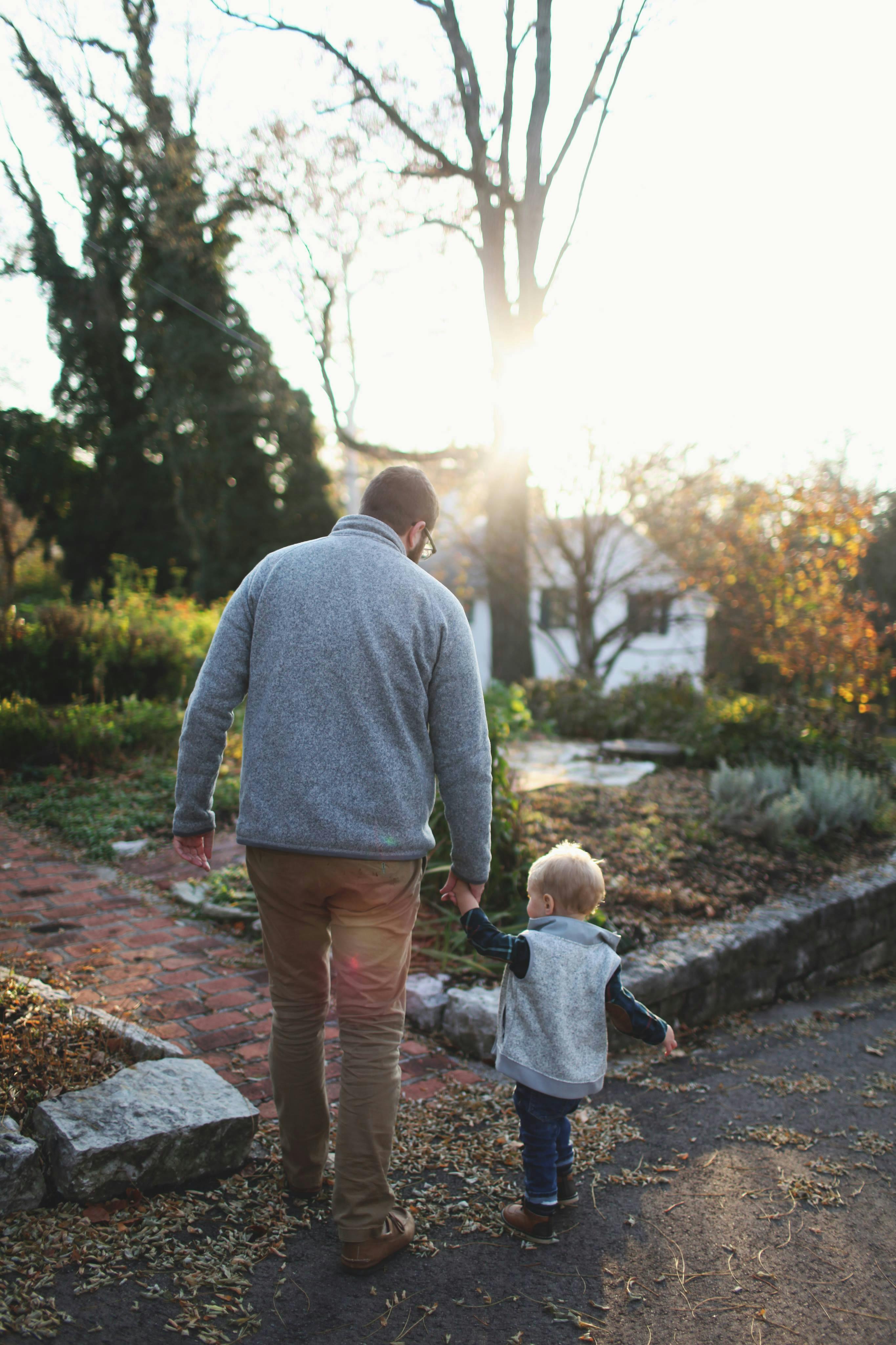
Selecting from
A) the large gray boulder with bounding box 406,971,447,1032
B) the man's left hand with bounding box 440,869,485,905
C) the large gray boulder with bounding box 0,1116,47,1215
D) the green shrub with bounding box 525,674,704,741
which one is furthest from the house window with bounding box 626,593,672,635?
the large gray boulder with bounding box 0,1116,47,1215

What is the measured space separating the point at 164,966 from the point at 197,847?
175cm

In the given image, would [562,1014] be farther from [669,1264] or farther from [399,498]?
[399,498]

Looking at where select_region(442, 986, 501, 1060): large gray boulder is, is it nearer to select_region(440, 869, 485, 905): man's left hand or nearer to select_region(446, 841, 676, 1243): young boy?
select_region(446, 841, 676, 1243): young boy

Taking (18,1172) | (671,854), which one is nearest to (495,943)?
(18,1172)

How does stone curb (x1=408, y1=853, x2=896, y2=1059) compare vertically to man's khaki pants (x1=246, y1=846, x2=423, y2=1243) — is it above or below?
below

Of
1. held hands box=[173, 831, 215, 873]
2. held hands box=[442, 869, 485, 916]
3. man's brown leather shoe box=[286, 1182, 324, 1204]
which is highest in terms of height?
held hands box=[173, 831, 215, 873]

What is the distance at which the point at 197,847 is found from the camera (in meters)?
2.36

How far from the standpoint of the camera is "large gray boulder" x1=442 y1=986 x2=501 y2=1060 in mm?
3398

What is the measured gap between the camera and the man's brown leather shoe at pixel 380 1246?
6.93ft

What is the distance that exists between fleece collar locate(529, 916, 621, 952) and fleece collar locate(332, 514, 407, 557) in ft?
3.40

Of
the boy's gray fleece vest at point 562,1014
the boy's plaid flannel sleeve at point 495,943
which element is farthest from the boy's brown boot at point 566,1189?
the boy's plaid flannel sleeve at point 495,943

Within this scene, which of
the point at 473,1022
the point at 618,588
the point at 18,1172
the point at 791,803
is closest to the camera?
the point at 18,1172

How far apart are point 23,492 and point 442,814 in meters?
22.8

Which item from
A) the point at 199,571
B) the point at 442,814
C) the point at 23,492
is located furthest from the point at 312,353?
the point at 23,492
